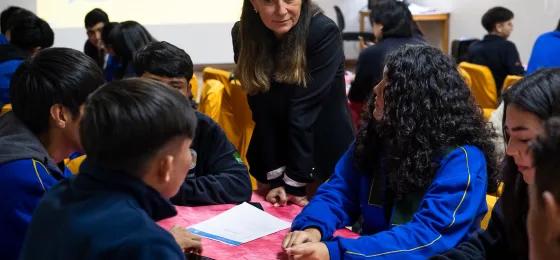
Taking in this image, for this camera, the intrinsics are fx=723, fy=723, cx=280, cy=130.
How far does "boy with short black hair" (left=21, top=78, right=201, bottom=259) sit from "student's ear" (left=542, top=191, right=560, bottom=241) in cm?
58

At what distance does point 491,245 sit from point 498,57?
459 centimetres

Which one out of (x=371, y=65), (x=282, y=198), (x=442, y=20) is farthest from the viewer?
(x=442, y=20)

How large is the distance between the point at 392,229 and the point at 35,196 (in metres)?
0.85

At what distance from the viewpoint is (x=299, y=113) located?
8.21 feet

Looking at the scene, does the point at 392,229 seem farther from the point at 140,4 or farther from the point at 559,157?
the point at 140,4

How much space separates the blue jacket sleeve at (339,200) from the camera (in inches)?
79.7

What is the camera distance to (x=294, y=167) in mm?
2477

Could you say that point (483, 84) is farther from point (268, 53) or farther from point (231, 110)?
point (268, 53)

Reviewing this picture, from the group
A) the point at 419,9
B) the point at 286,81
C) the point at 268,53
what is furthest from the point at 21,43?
the point at 419,9

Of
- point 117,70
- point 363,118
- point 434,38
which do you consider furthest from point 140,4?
point 363,118

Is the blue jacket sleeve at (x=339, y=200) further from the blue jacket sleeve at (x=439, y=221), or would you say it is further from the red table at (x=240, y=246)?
the blue jacket sleeve at (x=439, y=221)

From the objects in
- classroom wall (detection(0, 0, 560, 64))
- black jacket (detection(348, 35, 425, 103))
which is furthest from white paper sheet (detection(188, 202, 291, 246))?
classroom wall (detection(0, 0, 560, 64))

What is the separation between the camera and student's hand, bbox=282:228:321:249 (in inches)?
73.0

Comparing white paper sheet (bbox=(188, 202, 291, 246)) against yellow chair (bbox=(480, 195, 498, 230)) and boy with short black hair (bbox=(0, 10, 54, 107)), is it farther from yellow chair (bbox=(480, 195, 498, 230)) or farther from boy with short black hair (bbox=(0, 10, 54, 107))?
boy with short black hair (bbox=(0, 10, 54, 107))
